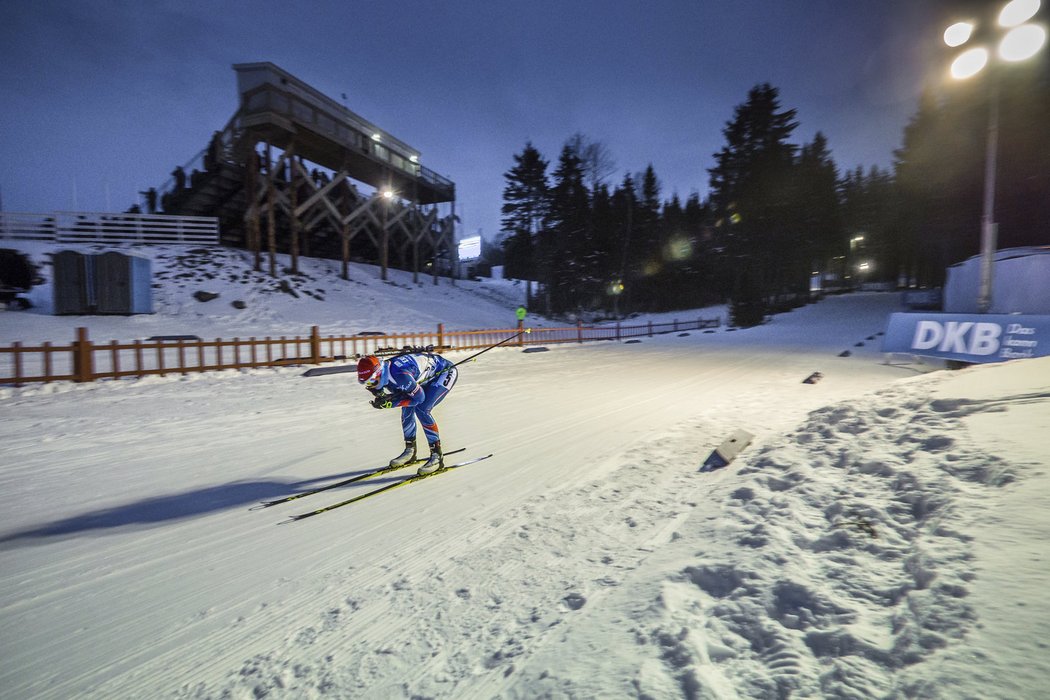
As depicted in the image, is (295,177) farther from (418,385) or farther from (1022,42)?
(1022,42)

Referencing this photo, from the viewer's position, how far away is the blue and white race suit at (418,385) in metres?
4.20

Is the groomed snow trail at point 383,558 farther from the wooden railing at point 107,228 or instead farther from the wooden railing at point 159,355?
the wooden railing at point 107,228

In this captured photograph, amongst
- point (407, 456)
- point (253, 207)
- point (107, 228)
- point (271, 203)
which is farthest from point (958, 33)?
point (107, 228)

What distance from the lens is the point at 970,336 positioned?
8109 mm

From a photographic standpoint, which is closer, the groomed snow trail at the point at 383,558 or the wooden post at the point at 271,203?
the groomed snow trail at the point at 383,558

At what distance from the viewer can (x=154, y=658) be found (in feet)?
6.77

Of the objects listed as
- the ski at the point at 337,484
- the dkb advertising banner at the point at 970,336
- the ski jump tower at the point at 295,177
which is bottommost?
the ski at the point at 337,484

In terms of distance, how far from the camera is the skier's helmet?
157 inches

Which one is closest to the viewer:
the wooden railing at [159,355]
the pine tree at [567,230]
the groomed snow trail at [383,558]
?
the groomed snow trail at [383,558]

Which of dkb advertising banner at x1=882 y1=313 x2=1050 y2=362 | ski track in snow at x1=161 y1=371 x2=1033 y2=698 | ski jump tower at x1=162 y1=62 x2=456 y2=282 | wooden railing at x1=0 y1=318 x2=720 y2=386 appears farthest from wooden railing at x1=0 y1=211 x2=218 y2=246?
dkb advertising banner at x1=882 y1=313 x2=1050 y2=362

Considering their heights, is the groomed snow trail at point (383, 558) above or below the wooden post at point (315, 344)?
below

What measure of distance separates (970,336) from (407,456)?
11177 mm

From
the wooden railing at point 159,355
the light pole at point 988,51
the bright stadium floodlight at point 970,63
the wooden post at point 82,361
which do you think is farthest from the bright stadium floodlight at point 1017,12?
the wooden post at point 82,361

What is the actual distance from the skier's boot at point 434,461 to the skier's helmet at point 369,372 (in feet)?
3.42
